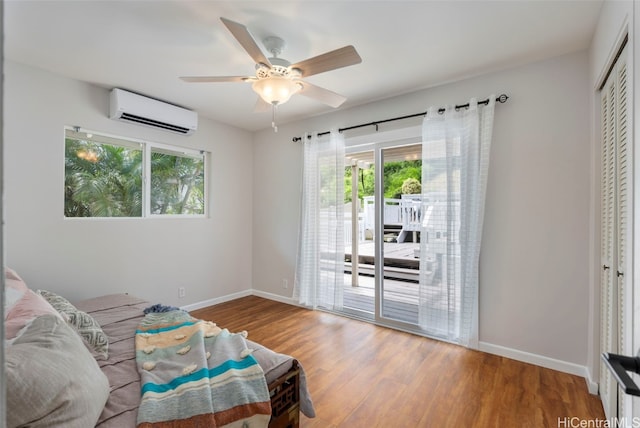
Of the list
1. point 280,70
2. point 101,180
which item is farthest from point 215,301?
point 280,70

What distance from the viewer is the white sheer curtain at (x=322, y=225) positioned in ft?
11.6

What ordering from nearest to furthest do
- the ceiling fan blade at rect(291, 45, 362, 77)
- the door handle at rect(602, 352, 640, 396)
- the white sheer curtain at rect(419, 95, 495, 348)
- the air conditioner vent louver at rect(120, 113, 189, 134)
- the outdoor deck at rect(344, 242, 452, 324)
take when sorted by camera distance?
1. the door handle at rect(602, 352, 640, 396)
2. the ceiling fan blade at rect(291, 45, 362, 77)
3. the white sheer curtain at rect(419, 95, 495, 348)
4. the outdoor deck at rect(344, 242, 452, 324)
5. the air conditioner vent louver at rect(120, 113, 189, 134)

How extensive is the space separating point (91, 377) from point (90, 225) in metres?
2.30

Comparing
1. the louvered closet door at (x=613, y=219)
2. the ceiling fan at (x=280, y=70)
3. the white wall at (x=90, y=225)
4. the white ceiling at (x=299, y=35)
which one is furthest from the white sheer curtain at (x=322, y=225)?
the louvered closet door at (x=613, y=219)

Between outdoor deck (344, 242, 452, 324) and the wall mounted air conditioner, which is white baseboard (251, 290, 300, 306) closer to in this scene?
outdoor deck (344, 242, 452, 324)

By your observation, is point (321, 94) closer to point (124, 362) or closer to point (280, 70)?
point (280, 70)

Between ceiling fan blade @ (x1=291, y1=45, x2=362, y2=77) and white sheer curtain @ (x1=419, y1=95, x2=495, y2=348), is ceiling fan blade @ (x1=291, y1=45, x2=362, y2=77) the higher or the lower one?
the higher one

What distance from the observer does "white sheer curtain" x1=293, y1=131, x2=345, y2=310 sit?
139 inches

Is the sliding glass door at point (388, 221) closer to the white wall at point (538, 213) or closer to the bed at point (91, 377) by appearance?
the white wall at point (538, 213)

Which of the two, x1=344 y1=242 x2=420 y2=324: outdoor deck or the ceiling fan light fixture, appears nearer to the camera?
the ceiling fan light fixture

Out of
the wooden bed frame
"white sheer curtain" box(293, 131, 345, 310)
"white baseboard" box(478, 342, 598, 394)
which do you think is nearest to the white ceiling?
"white sheer curtain" box(293, 131, 345, 310)

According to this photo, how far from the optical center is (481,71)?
2596 mm

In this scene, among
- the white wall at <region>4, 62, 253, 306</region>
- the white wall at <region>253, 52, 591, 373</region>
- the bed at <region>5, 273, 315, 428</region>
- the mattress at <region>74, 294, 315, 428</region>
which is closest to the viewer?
the bed at <region>5, 273, 315, 428</region>

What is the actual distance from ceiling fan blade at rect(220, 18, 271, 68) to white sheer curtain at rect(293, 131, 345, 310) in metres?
1.83
